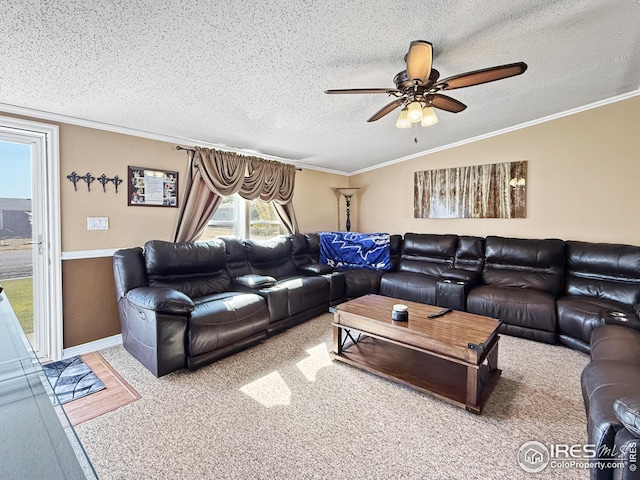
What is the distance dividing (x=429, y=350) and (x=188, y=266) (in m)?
2.48

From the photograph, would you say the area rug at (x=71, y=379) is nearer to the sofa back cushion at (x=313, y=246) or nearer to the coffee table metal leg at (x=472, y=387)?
the coffee table metal leg at (x=472, y=387)

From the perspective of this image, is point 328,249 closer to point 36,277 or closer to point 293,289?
point 293,289

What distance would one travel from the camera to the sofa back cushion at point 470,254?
4156 mm

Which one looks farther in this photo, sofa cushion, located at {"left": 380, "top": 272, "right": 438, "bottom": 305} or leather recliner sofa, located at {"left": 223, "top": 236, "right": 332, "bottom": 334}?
sofa cushion, located at {"left": 380, "top": 272, "right": 438, "bottom": 305}

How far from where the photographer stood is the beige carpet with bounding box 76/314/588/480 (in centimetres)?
158

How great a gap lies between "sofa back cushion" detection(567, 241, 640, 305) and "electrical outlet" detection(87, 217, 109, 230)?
5098mm

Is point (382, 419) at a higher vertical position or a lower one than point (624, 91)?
lower

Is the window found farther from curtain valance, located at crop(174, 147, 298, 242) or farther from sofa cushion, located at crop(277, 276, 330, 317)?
sofa cushion, located at crop(277, 276, 330, 317)

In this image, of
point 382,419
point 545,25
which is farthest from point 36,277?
point 545,25

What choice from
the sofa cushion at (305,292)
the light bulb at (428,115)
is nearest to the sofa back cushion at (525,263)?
the sofa cushion at (305,292)

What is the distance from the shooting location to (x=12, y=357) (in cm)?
121

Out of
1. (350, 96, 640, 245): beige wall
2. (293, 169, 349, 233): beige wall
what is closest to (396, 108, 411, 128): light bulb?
(350, 96, 640, 245): beige wall

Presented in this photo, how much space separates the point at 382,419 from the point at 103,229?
10.2ft

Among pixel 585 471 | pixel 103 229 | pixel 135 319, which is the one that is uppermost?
pixel 103 229
